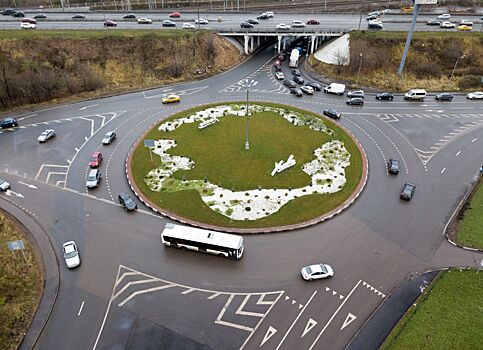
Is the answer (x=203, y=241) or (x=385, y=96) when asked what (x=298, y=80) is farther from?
(x=203, y=241)

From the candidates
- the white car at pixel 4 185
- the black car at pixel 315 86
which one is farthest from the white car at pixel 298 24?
the white car at pixel 4 185

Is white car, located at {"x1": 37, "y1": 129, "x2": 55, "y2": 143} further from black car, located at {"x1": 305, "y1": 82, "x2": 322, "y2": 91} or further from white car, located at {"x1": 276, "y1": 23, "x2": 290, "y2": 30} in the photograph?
white car, located at {"x1": 276, "y1": 23, "x2": 290, "y2": 30}

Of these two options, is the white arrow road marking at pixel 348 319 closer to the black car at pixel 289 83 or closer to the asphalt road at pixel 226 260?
the asphalt road at pixel 226 260

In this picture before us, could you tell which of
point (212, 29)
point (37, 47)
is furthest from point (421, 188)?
point (37, 47)

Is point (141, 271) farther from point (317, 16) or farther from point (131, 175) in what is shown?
point (317, 16)

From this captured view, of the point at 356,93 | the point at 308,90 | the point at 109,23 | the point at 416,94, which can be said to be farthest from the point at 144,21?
the point at 416,94

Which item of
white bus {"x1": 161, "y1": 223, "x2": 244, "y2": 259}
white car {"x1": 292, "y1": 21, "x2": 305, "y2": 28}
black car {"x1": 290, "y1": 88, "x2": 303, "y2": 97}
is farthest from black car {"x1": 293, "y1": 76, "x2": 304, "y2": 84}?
white bus {"x1": 161, "y1": 223, "x2": 244, "y2": 259}
